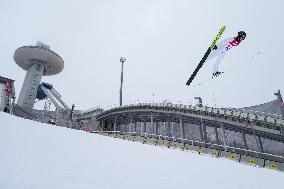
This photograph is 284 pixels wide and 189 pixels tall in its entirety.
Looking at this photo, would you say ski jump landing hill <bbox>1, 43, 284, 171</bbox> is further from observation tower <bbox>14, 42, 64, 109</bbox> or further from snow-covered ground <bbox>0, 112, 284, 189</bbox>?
snow-covered ground <bbox>0, 112, 284, 189</bbox>

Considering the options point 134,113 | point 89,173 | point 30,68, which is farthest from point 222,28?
point 30,68

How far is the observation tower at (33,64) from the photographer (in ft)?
189

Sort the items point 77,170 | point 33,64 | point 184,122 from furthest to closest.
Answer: point 33,64, point 184,122, point 77,170

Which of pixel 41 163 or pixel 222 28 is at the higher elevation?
pixel 222 28

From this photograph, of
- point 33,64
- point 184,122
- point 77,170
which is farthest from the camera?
point 33,64

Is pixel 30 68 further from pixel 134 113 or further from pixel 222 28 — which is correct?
pixel 222 28

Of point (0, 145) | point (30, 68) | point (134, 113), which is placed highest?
point (30, 68)

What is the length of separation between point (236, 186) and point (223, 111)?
2787cm

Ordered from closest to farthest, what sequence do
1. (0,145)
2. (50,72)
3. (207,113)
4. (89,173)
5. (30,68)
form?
(89,173), (0,145), (207,113), (30,68), (50,72)

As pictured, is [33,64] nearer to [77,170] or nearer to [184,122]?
[184,122]

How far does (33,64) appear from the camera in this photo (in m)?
60.6

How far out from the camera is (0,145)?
30.5ft

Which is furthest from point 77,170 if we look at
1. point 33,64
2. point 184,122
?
point 33,64

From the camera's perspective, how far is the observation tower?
5769 cm
